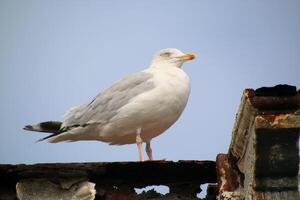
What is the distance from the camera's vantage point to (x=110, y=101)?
10.9 metres

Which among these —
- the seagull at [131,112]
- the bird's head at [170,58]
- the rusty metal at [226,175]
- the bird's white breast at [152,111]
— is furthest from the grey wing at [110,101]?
the rusty metal at [226,175]

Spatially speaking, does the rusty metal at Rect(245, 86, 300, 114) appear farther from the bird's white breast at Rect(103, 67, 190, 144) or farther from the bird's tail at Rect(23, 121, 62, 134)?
the bird's tail at Rect(23, 121, 62, 134)

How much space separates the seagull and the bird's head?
1.05 feet

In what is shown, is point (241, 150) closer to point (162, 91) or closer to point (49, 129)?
point (162, 91)

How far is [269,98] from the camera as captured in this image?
260 inches

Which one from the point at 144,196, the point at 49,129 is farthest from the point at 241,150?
the point at 49,129

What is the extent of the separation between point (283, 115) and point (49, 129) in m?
5.38

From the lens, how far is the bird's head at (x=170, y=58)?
11.8m

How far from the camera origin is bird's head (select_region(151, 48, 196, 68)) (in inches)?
465

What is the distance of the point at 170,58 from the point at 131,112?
172cm

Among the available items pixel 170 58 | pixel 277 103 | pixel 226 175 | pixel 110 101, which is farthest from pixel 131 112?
pixel 277 103

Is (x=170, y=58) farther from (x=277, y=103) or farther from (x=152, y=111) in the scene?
(x=277, y=103)

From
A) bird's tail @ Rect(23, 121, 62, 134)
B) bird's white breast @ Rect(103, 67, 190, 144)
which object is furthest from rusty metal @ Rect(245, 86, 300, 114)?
bird's tail @ Rect(23, 121, 62, 134)

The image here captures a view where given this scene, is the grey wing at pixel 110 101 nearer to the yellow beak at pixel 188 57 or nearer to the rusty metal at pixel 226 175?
the yellow beak at pixel 188 57
